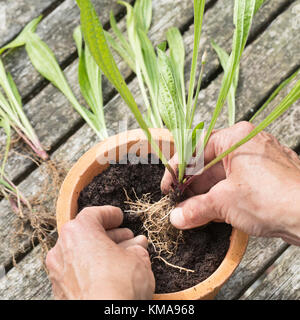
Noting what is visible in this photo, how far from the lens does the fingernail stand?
0.77m

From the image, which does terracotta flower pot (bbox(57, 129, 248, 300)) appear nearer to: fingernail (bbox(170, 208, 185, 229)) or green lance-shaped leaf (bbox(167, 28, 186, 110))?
fingernail (bbox(170, 208, 185, 229))

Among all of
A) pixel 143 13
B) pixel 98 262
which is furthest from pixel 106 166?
pixel 143 13

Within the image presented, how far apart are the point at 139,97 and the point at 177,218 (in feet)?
1.29

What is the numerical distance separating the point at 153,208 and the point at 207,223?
0.11 m

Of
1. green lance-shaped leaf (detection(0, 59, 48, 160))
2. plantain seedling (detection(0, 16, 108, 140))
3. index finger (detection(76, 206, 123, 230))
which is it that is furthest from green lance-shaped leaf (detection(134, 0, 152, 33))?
index finger (detection(76, 206, 123, 230))

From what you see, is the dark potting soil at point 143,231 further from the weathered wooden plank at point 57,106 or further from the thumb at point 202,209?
the weathered wooden plank at point 57,106

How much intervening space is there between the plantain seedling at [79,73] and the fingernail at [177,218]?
29 centimetres

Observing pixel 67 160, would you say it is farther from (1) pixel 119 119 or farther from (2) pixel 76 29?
(2) pixel 76 29

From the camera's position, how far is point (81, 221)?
0.73 metres

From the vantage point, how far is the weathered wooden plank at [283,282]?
97cm

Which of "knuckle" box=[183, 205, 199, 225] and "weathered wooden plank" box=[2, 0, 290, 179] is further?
"weathered wooden plank" box=[2, 0, 290, 179]

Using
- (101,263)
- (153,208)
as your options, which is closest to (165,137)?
(153,208)

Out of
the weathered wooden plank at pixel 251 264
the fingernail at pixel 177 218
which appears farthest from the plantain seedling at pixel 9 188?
the weathered wooden plank at pixel 251 264

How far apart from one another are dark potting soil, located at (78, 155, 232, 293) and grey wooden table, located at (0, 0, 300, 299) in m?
0.20
